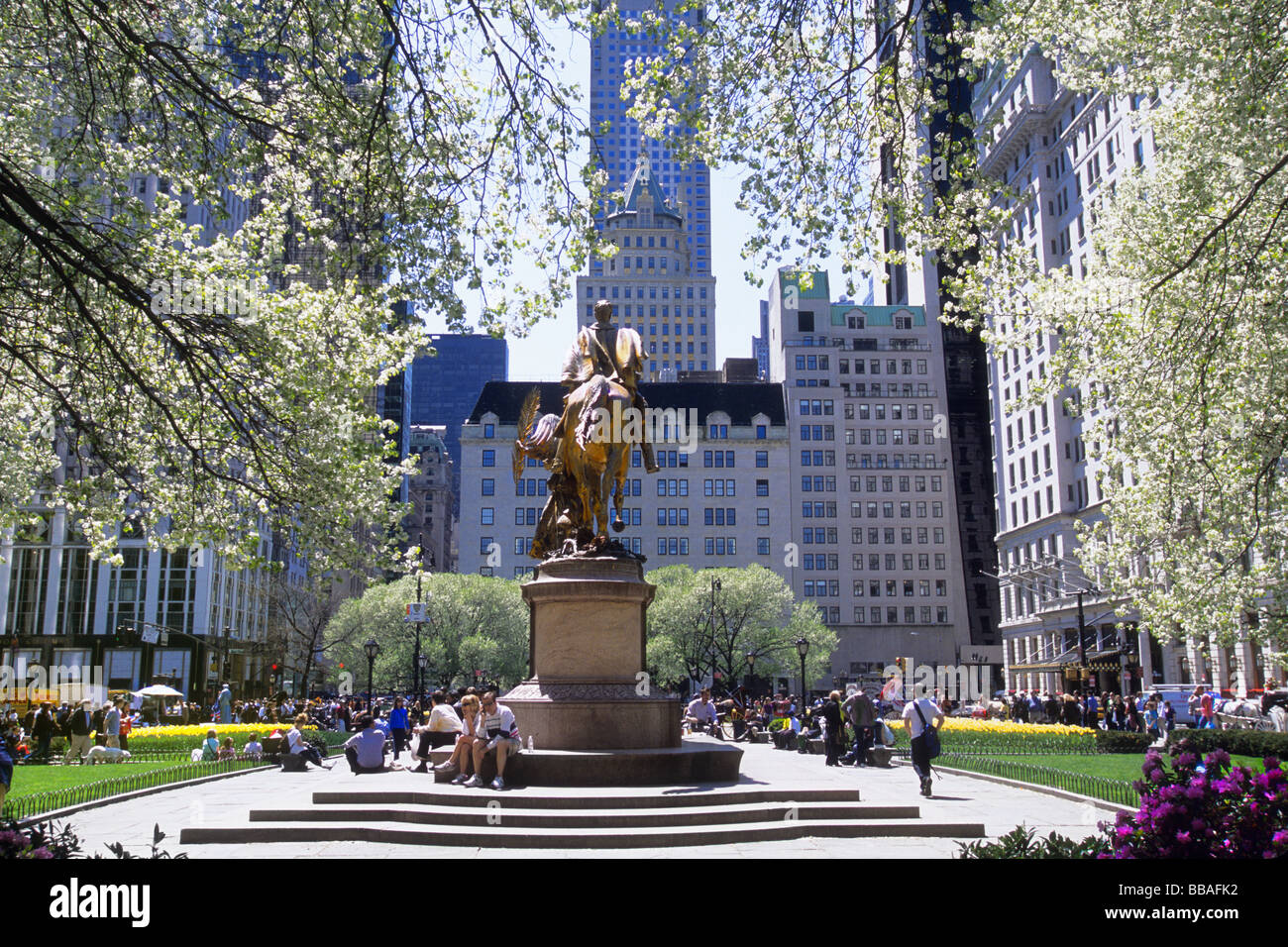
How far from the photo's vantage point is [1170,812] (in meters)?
6.82

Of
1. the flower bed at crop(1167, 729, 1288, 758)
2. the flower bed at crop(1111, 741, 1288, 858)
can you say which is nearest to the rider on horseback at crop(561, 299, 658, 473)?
the flower bed at crop(1111, 741, 1288, 858)

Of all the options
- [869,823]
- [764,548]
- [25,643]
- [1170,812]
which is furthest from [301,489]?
[764,548]

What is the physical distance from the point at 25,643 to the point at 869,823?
65.9 meters

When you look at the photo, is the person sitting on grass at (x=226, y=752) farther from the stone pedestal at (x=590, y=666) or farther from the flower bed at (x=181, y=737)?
the stone pedestal at (x=590, y=666)

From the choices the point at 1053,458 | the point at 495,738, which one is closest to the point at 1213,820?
the point at 495,738

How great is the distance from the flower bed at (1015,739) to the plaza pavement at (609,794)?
7.37m

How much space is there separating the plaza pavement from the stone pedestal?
113cm

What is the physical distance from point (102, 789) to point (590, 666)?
8882mm

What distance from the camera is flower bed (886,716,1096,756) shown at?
86.2 ft

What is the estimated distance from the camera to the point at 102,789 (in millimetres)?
16406

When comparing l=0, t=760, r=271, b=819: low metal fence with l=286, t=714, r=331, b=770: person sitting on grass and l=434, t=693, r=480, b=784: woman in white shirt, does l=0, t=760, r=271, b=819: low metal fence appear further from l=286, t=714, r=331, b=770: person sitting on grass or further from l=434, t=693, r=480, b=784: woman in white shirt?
l=434, t=693, r=480, b=784: woman in white shirt

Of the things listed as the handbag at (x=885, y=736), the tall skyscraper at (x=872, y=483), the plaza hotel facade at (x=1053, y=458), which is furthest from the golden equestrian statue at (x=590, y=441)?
the tall skyscraper at (x=872, y=483)

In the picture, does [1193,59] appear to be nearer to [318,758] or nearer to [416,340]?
[416,340]

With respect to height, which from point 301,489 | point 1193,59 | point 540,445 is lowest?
point 301,489
